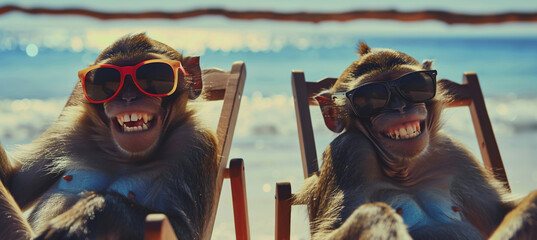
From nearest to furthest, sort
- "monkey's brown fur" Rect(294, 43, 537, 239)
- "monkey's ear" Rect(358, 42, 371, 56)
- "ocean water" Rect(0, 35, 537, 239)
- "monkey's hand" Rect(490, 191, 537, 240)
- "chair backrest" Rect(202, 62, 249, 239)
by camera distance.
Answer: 1. "monkey's hand" Rect(490, 191, 537, 240)
2. "monkey's brown fur" Rect(294, 43, 537, 239)
3. "monkey's ear" Rect(358, 42, 371, 56)
4. "chair backrest" Rect(202, 62, 249, 239)
5. "ocean water" Rect(0, 35, 537, 239)

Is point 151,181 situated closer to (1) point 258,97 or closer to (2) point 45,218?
(2) point 45,218

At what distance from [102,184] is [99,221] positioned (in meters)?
0.45

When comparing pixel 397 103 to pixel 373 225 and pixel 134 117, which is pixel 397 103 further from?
pixel 134 117

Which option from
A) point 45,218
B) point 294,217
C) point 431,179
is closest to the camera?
point 45,218

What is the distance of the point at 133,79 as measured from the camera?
7.84ft

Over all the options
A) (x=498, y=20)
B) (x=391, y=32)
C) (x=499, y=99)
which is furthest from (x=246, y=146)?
(x=391, y=32)

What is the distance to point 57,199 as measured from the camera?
7.96 ft

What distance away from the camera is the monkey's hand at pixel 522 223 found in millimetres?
2160

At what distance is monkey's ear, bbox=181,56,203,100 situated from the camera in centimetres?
271

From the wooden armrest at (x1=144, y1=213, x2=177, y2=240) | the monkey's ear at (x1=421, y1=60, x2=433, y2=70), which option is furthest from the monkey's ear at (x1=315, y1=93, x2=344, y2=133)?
the wooden armrest at (x1=144, y1=213, x2=177, y2=240)

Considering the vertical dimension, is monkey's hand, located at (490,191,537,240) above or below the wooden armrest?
below

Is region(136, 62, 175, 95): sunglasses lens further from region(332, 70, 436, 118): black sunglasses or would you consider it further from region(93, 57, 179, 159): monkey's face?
region(332, 70, 436, 118): black sunglasses

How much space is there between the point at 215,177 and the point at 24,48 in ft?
43.8

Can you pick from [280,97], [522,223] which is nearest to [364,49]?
[522,223]
